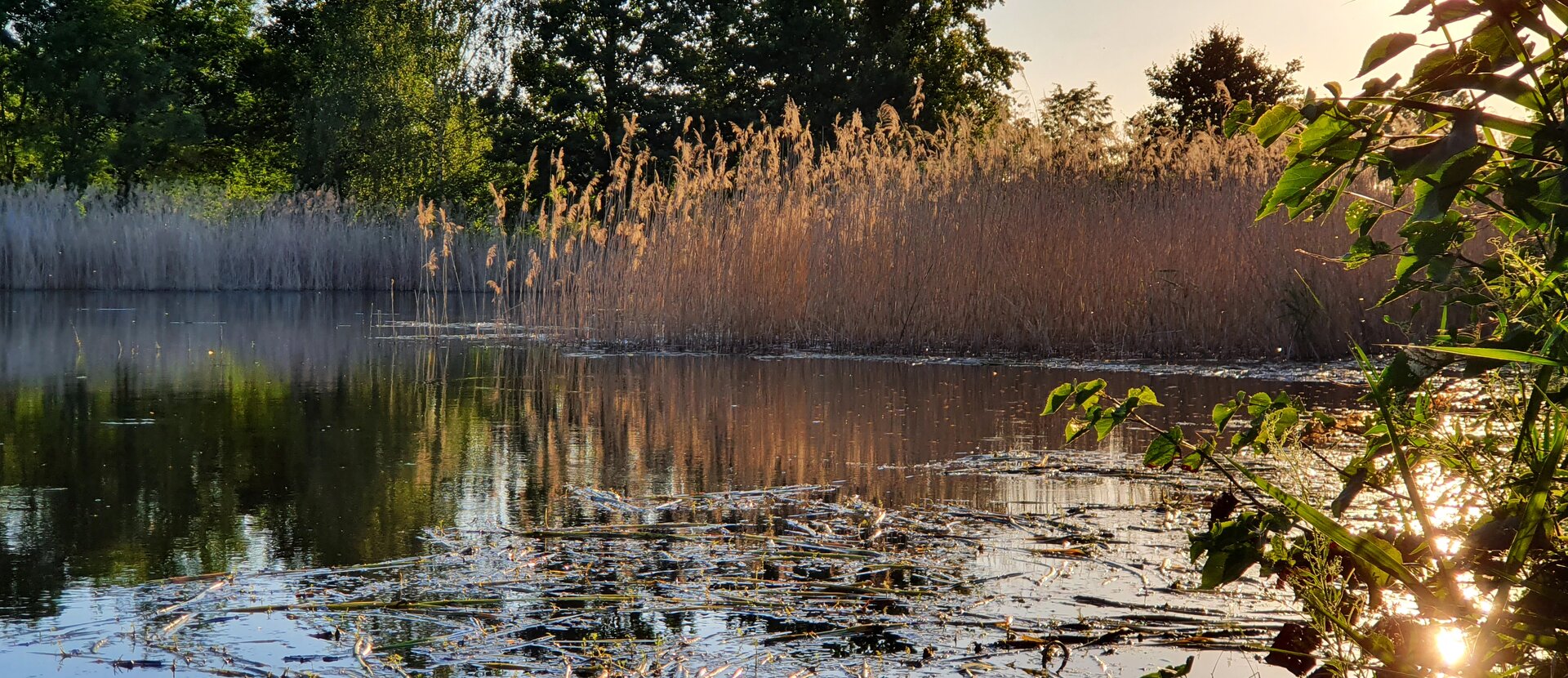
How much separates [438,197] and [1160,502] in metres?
34.6

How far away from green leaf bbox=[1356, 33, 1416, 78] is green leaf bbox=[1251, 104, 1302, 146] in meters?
0.08

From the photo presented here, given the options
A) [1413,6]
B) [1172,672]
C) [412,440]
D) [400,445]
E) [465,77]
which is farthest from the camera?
[465,77]

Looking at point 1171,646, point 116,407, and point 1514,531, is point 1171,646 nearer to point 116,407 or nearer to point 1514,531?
point 1514,531

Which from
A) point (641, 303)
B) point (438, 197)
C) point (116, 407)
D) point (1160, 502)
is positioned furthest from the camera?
point (438, 197)

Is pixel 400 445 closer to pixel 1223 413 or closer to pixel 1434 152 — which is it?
pixel 1223 413

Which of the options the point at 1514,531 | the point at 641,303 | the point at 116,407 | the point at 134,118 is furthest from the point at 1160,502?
the point at 134,118

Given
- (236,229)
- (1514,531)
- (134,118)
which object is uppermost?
(134,118)

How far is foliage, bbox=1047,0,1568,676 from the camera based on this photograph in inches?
55.2

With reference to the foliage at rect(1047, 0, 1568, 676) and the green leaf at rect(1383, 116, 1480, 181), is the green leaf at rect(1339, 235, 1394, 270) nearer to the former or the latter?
the foliage at rect(1047, 0, 1568, 676)

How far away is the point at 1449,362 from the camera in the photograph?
1839mm

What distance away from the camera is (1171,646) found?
264 centimetres

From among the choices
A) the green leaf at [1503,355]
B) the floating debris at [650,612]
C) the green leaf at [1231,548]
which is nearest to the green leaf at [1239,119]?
the green leaf at [1503,355]

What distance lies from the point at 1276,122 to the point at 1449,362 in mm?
551

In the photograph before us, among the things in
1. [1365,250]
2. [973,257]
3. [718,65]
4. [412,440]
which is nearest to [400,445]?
[412,440]
